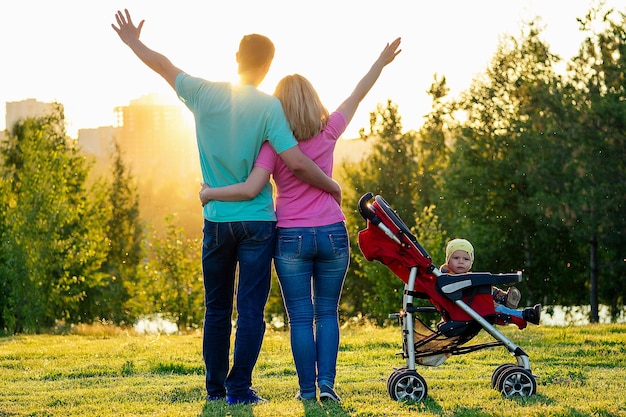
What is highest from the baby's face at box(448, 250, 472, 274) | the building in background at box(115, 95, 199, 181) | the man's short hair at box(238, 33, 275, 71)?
the building in background at box(115, 95, 199, 181)

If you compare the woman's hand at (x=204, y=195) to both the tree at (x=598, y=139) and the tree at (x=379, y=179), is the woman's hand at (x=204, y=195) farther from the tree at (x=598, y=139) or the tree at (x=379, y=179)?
the tree at (x=379, y=179)

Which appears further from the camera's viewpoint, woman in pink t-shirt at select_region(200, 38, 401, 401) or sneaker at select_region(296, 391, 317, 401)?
sneaker at select_region(296, 391, 317, 401)

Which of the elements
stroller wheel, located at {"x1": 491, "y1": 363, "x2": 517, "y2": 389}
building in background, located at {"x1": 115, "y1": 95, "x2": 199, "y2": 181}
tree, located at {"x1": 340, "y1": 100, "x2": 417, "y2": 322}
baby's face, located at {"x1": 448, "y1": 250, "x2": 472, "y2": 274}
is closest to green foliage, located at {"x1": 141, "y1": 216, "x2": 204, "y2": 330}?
tree, located at {"x1": 340, "y1": 100, "x2": 417, "y2": 322}

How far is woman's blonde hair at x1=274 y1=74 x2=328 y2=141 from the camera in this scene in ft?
18.3

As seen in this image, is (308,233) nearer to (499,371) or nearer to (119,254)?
(499,371)

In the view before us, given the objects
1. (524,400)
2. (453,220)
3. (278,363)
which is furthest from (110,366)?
(453,220)

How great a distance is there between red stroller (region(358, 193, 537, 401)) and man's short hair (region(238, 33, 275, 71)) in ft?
3.39

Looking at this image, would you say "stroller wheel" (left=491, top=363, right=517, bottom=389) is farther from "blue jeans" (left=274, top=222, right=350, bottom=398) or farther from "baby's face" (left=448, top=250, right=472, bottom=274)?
Result: "blue jeans" (left=274, top=222, right=350, bottom=398)

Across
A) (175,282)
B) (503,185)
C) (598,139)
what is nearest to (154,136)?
(175,282)

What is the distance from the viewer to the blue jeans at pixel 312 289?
5.64m

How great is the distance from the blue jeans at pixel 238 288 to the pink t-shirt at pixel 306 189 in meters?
0.15

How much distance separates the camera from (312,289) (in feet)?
19.2

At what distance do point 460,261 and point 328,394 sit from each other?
1346mm

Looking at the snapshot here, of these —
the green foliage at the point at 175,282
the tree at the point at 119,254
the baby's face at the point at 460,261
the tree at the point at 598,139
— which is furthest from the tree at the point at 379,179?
the baby's face at the point at 460,261
